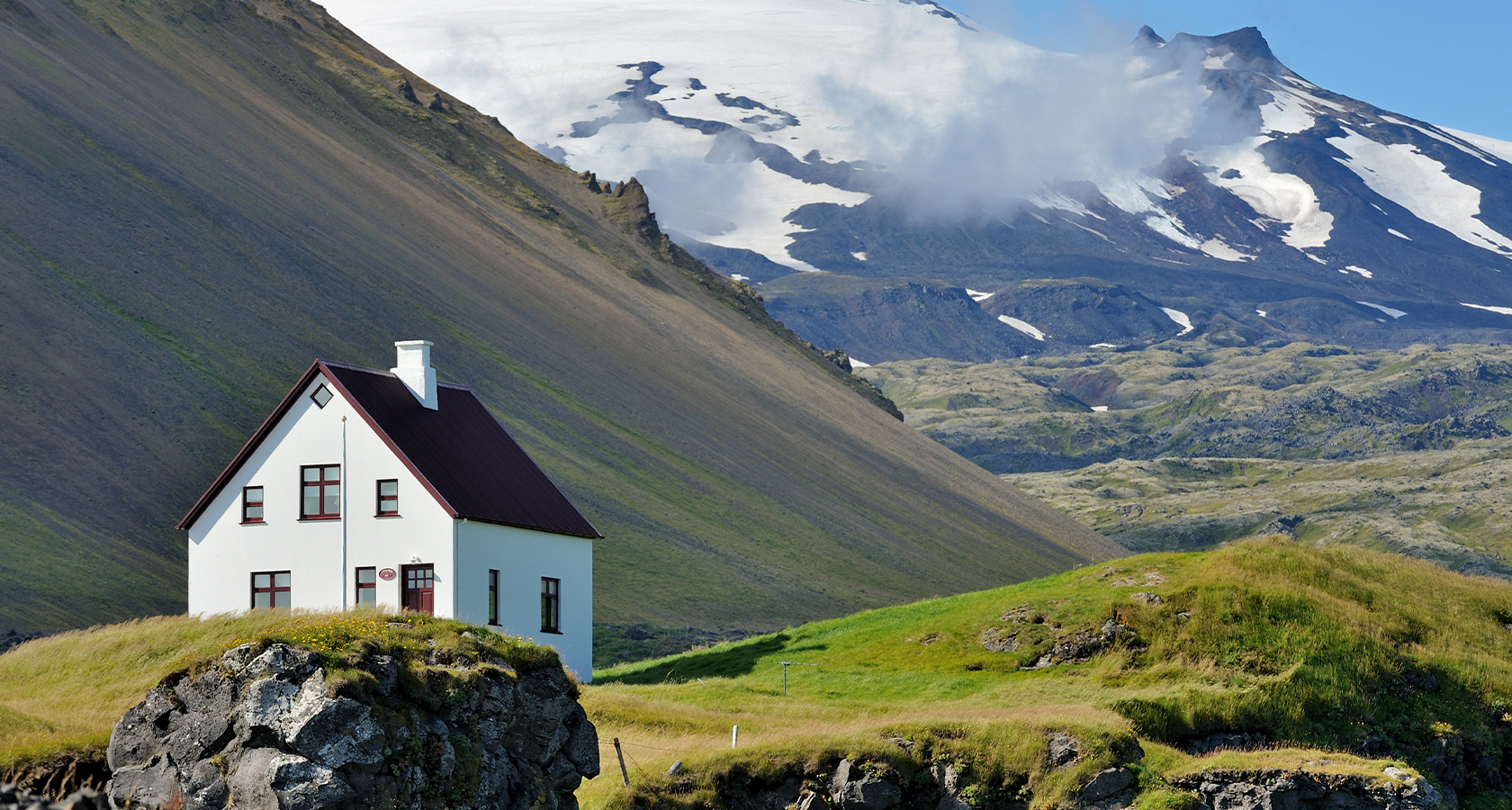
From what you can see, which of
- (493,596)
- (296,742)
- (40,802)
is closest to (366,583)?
(493,596)

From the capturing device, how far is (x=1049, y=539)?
162 metres

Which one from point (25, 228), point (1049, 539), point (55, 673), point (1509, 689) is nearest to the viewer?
point (55, 673)

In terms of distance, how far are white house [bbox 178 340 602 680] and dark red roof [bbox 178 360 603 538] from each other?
0.26 feet

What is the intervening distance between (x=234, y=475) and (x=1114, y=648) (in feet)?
98.3

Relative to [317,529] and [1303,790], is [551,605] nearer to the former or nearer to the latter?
[317,529]

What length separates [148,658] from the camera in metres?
32.7

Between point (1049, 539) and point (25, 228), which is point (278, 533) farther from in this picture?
point (1049, 539)

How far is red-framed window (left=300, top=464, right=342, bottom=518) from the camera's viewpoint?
44.5 metres

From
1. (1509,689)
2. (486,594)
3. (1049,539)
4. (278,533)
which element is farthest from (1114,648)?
(1049,539)

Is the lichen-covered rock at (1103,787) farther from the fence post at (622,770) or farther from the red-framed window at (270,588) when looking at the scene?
the red-framed window at (270,588)

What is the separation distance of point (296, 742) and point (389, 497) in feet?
70.6

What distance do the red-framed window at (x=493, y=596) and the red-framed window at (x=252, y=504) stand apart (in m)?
7.81

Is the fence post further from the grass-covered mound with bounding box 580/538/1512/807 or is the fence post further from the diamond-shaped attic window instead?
the diamond-shaped attic window

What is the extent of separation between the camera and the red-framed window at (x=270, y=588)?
4434 cm
